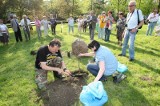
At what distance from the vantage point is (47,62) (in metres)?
5.03

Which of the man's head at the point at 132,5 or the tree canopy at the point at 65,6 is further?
the tree canopy at the point at 65,6

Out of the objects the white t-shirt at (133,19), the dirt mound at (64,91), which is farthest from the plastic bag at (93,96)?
the white t-shirt at (133,19)

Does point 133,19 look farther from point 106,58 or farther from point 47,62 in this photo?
point 47,62

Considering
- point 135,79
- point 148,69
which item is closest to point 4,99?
point 135,79

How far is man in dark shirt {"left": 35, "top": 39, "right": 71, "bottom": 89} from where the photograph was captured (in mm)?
4801

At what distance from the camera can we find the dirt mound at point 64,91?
14.9 ft

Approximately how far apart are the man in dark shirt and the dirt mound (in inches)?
13.9

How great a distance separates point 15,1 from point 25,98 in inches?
861

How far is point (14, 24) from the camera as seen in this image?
515 inches

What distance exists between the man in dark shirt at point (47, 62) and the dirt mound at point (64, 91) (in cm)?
35

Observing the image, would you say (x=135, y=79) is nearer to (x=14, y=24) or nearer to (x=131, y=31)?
(x=131, y=31)

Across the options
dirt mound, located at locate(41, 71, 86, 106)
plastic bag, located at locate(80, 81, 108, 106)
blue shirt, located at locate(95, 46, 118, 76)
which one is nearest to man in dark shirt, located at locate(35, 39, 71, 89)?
dirt mound, located at locate(41, 71, 86, 106)

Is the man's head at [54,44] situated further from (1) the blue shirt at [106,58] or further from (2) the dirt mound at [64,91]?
(2) the dirt mound at [64,91]

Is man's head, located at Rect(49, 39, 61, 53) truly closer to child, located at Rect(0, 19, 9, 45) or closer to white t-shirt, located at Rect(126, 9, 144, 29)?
white t-shirt, located at Rect(126, 9, 144, 29)
